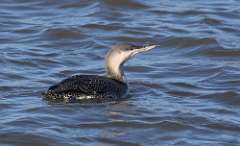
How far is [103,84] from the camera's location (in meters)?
13.5

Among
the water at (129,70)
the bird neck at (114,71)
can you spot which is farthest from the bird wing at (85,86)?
the bird neck at (114,71)

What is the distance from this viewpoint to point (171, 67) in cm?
1532

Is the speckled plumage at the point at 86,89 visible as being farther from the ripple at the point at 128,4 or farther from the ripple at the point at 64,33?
the ripple at the point at 128,4

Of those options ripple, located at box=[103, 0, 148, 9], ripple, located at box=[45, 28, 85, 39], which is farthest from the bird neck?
ripple, located at box=[103, 0, 148, 9]

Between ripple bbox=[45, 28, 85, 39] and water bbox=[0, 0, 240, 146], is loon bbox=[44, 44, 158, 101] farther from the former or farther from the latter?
ripple bbox=[45, 28, 85, 39]

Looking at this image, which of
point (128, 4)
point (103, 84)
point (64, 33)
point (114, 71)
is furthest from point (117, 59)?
point (128, 4)

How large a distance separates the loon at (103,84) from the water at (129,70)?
15 centimetres

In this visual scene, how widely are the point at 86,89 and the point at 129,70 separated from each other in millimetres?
2123

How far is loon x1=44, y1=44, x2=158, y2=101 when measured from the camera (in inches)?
515

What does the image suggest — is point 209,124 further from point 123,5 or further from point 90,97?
point 123,5

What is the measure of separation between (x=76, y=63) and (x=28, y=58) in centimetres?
71

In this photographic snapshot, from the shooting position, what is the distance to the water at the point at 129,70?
1198cm

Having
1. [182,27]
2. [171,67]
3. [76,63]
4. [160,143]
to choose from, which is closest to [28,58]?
[76,63]

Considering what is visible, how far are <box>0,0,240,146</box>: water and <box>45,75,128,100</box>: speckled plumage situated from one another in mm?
135
